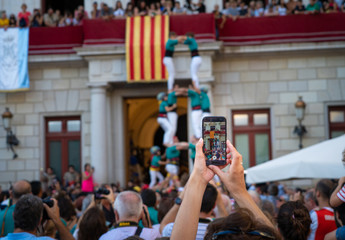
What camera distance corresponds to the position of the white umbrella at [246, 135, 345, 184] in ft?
28.7

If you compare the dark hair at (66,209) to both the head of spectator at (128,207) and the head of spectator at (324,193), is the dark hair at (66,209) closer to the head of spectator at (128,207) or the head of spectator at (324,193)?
the head of spectator at (128,207)

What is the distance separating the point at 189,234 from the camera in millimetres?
2740

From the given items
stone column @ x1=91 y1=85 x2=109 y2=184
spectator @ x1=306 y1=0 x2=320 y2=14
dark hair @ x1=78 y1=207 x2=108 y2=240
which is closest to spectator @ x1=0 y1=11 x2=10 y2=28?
stone column @ x1=91 y1=85 x2=109 y2=184

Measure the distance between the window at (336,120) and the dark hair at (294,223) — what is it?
14981mm

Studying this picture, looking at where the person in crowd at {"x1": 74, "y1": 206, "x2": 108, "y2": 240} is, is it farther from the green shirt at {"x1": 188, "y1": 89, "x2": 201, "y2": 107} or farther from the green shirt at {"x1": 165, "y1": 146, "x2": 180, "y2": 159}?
the green shirt at {"x1": 188, "y1": 89, "x2": 201, "y2": 107}

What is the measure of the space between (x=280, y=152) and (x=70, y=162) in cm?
795

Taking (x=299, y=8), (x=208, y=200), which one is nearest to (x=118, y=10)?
(x=299, y=8)

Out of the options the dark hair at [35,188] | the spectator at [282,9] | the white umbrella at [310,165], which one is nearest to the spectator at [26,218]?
the dark hair at [35,188]

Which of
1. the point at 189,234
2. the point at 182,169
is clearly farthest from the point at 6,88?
the point at 189,234

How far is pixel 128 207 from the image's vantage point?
196 inches

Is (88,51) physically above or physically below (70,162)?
above

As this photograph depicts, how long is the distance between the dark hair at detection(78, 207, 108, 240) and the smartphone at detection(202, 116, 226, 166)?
2716 millimetres

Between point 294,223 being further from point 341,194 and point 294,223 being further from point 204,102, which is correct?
point 204,102

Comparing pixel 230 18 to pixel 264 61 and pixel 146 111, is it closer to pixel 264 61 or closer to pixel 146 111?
pixel 264 61
